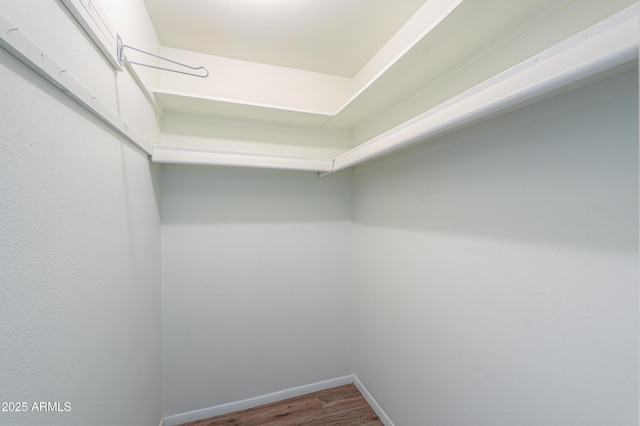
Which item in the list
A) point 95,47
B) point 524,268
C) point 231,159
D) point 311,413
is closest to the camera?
point 95,47

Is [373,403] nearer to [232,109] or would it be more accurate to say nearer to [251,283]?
[251,283]

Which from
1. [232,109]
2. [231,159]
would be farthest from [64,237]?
[232,109]

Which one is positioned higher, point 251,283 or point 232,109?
point 232,109

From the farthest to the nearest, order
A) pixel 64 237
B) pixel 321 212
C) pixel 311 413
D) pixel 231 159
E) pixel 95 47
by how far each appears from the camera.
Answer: pixel 321 212 < pixel 311 413 < pixel 231 159 < pixel 95 47 < pixel 64 237

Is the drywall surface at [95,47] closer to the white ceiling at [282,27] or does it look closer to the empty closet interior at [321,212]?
the empty closet interior at [321,212]

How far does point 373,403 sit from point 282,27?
8.92ft

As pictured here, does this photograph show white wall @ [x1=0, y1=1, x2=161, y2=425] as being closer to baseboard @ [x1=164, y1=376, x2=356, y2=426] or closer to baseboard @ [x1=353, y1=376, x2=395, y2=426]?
baseboard @ [x1=164, y1=376, x2=356, y2=426]

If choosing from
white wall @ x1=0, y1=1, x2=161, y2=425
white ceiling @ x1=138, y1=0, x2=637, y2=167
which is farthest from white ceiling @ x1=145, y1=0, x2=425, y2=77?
white wall @ x1=0, y1=1, x2=161, y2=425

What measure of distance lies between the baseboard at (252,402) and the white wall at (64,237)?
0.82 meters

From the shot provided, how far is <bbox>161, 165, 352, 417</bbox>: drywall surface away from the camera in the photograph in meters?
1.70

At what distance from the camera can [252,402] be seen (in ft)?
6.09

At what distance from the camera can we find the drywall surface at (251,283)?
5.59 feet

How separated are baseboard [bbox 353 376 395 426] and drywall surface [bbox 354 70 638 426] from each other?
10cm

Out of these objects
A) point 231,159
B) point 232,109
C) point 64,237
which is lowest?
point 64,237
